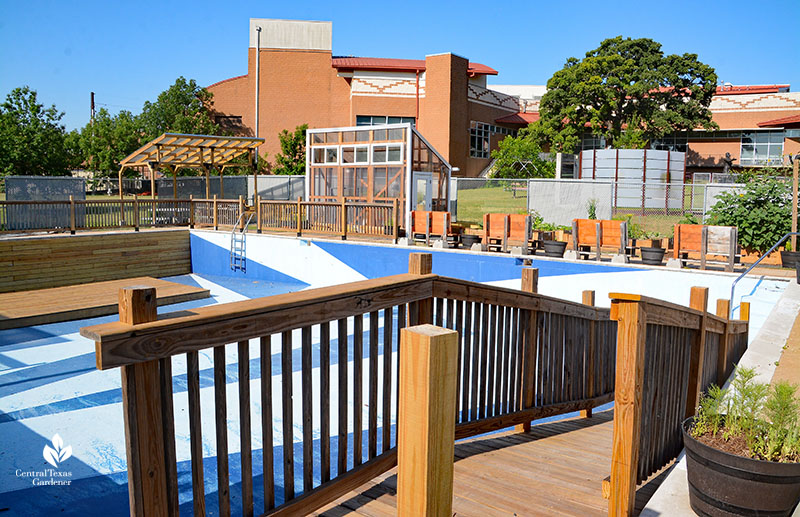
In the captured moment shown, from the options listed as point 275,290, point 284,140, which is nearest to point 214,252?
point 275,290

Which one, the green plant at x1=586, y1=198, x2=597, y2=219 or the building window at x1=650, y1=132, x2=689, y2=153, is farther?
the building window at x1=650, y1=132, x2=689, y2=153

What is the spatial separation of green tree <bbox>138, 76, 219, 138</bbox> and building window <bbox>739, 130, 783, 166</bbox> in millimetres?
36291

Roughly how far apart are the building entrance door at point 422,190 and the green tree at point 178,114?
2317 cm

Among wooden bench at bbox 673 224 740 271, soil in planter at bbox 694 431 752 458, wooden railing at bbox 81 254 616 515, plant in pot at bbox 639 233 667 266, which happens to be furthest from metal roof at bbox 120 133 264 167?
soil in planter at bbox 694 431 752 458

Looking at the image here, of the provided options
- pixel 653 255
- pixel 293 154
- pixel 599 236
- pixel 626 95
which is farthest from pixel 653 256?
pixel 626 95

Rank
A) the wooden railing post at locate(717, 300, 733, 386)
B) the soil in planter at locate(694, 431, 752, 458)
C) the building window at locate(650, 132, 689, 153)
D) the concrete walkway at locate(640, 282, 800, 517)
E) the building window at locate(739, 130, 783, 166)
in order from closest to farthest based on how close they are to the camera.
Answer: the soil in planter at locate(694, 431, 752, 458) → the concrete walkway at locate(640, 282, 800, 517) → the wooden railing post at locate(717, 300, 733, 386) → the building window at locate(739, 130, 783, 166) → the building window at locate(650, 132, 689, 153)

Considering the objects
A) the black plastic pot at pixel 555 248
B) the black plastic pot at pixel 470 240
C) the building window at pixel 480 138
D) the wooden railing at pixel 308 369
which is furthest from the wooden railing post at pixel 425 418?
the building window at pixel 480 138

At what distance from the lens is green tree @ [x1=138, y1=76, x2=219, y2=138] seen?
130 feet

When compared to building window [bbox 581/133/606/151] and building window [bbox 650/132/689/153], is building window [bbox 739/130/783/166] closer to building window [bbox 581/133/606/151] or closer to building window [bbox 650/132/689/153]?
building window [bbox 650/132/689/153]

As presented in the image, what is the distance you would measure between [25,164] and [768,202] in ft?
115

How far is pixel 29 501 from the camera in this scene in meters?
6.30

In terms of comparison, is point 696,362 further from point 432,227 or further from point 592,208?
point 592,208

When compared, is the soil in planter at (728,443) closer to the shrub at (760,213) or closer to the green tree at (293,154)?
the shrub at (760,213)

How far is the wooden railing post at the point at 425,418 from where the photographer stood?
1535mm
